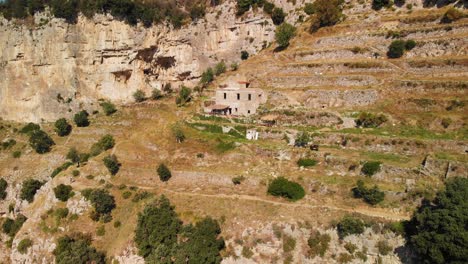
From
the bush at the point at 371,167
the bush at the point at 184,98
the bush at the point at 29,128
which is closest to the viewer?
the bush at the point at 371,167

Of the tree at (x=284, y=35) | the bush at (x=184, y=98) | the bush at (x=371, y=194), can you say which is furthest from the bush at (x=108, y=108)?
the bush at (x=371, y=194)

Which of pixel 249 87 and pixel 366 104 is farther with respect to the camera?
pixel 249 87

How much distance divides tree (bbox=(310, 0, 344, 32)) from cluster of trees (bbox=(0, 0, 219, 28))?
2024 cm

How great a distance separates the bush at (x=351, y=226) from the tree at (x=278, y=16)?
40.8 meters

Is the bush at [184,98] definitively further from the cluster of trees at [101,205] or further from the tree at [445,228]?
the tree at [445,228]

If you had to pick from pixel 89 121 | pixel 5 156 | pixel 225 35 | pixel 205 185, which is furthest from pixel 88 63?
pixel 205 185

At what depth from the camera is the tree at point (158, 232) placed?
2883 centimetres

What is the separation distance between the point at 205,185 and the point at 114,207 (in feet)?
28.2

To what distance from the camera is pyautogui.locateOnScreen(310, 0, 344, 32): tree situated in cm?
5172

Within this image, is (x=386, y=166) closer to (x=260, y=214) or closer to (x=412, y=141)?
(x=412, y=141)

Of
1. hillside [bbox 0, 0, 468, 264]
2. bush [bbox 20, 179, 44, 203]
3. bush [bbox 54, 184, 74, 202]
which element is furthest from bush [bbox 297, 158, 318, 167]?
bush [bbox 20, 179, 44, 203]

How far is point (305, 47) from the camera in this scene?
50.3 m

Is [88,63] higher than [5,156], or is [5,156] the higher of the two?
[88,63]

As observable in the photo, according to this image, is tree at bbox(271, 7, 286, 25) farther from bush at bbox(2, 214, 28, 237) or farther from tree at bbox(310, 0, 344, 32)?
bush at bbox(2, 214, 28, 237)
